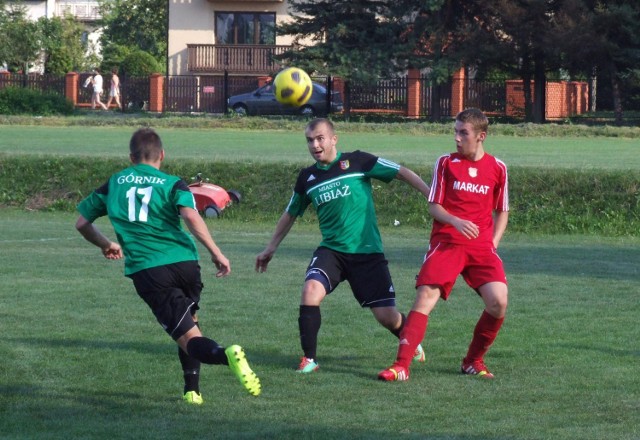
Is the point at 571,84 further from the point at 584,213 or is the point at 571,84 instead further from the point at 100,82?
the point at 584,213

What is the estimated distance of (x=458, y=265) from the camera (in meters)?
7.34

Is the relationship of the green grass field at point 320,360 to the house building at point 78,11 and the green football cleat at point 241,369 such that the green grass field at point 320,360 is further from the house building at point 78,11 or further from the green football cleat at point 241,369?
Answer: the house building at point 78,11

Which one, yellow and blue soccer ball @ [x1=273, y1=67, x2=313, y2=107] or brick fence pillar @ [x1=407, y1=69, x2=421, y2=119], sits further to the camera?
brick fence pillar @ [x1=407, y1=69, x2=421, y2=119]

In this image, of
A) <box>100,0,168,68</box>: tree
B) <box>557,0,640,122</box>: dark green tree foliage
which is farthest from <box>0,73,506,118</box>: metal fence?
<box>100,0,168,68</box>: tree

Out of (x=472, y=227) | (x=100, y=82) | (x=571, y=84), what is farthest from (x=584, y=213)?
(x=100, y=82)

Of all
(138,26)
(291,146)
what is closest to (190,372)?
(291,146)

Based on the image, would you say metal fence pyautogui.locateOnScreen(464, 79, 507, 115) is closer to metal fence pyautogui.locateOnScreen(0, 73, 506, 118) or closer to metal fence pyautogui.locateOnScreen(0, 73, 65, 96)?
metal fence pyautogui.locateOnScreen(0, 73, 506, 118)

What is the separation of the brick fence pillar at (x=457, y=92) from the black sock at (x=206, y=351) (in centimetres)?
3974

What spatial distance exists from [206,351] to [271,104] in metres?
42.2

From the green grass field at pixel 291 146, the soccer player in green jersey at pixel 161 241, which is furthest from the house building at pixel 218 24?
the soccer player in green jersey at pixel 161 241

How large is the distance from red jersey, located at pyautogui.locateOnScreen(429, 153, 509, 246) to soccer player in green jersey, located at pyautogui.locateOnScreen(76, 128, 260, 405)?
1541mm

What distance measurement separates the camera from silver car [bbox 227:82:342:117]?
154ft

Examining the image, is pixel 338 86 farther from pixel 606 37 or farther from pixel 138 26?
pixel 138 26

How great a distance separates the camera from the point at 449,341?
28.8 ft
